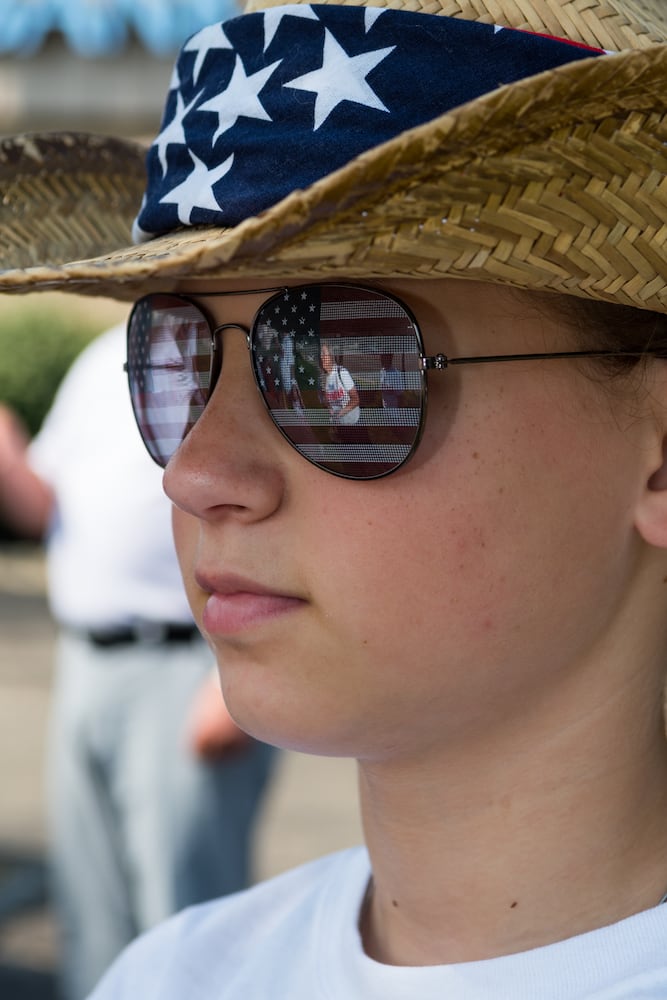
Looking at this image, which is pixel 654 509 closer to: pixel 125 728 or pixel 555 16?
pixel 555 16

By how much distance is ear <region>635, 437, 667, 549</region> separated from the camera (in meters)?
1.45

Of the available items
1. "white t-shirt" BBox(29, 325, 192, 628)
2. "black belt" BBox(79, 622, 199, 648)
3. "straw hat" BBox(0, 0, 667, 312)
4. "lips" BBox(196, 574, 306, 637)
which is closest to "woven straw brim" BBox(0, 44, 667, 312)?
"straw hat" BBox(0, 0, 667, 312)

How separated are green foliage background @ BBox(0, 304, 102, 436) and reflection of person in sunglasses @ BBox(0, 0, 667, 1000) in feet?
38.2

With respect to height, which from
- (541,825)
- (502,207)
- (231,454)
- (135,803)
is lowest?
(135,803)

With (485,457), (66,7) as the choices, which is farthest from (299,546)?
(66,7)

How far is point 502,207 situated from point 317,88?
0.87 feet

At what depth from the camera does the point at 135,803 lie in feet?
12.3

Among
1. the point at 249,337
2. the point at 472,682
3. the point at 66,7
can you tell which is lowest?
the point at 472,682

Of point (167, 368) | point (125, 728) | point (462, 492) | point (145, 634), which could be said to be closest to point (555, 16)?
point (462, 492)

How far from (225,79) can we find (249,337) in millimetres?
294

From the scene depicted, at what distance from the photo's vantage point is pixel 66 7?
13469 millimetres

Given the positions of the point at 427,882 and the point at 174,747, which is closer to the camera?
the point at 427,882

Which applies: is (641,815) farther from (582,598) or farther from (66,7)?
(66,7)

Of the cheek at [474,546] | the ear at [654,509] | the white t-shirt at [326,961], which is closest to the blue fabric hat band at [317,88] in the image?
the cheek at [474,546]
